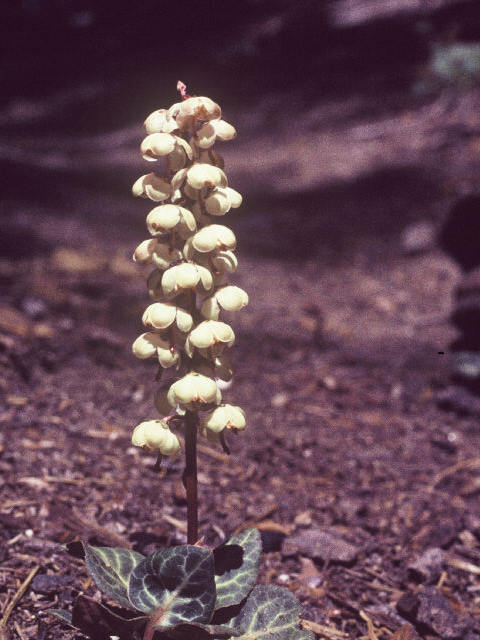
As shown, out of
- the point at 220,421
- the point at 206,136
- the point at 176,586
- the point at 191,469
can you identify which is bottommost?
the point at 176,586

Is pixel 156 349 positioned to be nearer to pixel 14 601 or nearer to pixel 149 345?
pixel 149 345

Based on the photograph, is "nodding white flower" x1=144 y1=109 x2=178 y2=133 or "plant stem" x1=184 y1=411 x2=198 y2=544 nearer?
"nodding white flower" x1=144 y1=109 x2=178 y2=133

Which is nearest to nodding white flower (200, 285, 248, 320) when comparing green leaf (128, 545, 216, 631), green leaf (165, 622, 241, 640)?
green leaf (128, 545, 216, 631)

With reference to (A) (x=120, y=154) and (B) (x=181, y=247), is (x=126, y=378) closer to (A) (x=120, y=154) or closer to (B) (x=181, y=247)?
(B) (x=181, y=247)

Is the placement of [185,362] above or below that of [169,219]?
below

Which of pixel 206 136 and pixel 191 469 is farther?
pixel 191 469

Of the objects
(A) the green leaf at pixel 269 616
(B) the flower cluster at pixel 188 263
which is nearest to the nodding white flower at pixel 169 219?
(B) the flower cluster at pixel 188 263

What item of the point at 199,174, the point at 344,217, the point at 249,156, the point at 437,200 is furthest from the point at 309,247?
the point at 199,174

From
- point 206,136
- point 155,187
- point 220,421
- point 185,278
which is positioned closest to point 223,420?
point 220,421

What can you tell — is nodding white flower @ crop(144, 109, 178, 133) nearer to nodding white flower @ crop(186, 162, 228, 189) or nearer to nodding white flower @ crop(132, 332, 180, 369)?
nodding white flower @ crop(186, 162, 228, 189)
